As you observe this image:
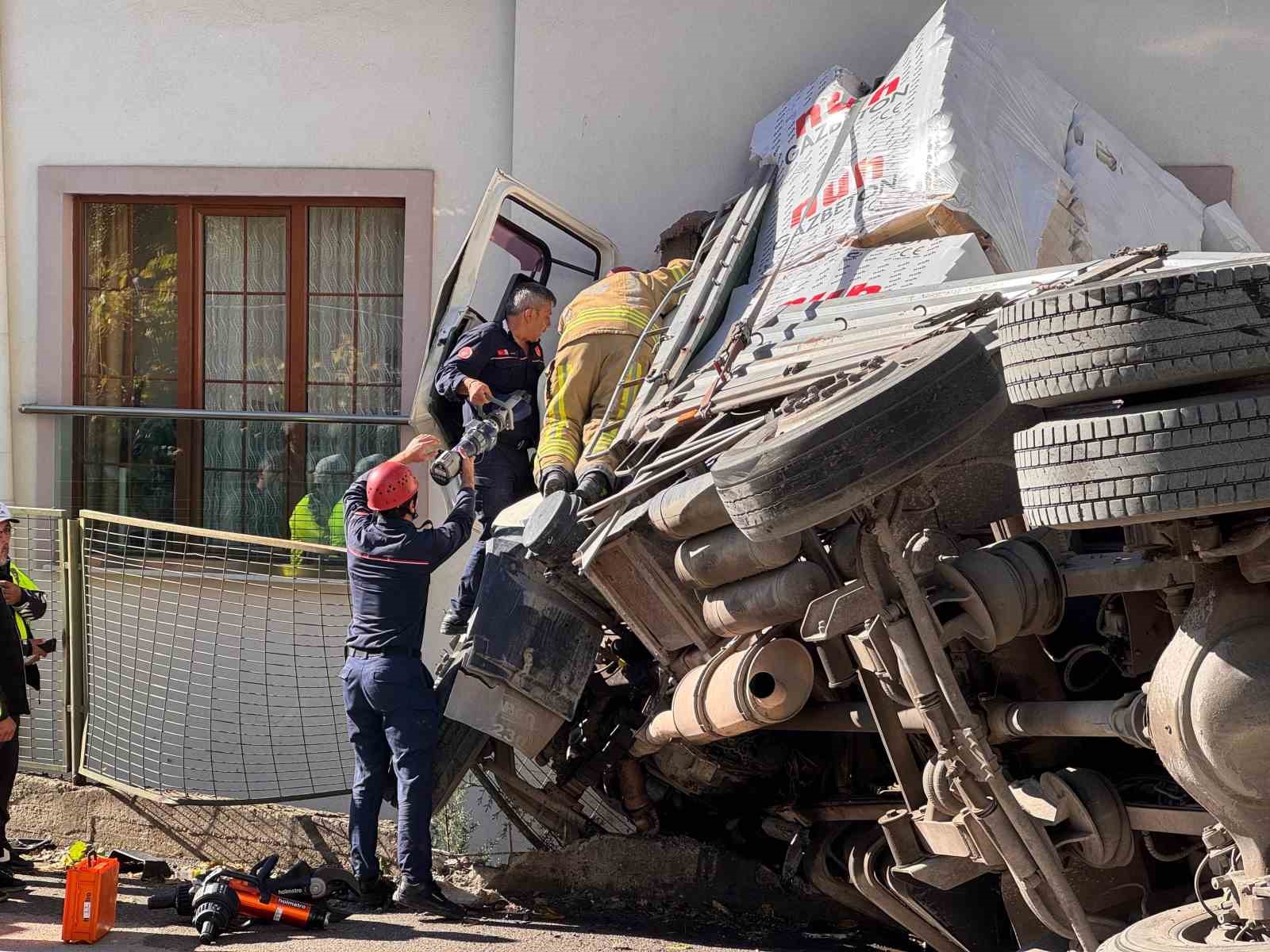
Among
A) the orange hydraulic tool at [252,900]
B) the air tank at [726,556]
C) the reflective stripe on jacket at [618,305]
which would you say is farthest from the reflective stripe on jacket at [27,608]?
the air tank at [726,556]

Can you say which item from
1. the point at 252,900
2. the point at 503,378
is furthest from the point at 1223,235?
the point at 252,900

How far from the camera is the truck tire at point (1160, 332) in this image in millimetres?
3346

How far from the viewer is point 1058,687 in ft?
15.5

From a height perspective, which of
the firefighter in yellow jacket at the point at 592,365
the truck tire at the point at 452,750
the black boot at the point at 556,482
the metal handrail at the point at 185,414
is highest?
the firefighter in yellow jacket at the point at 592,365

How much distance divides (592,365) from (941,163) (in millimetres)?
1670

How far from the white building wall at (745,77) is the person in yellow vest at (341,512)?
5.99 feet

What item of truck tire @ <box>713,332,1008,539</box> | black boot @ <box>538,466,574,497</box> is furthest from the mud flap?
truck tire @ <box>713,332,1008,539</box>

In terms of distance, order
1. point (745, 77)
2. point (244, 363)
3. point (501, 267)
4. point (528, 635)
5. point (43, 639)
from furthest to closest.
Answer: point (244, 363) < point (745, 77) < point (501, 267) < point (43, 639) < point (528, 635)

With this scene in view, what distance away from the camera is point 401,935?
19.4 feet

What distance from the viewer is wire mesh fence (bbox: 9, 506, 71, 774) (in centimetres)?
774

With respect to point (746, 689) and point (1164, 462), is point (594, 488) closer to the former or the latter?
point (746, 689)

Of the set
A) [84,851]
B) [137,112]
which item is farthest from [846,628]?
[137,112]

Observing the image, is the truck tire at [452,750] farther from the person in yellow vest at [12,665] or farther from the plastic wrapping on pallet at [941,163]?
the plastic wrapping on pallet at [941,163]

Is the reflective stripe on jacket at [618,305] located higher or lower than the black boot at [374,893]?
higher
